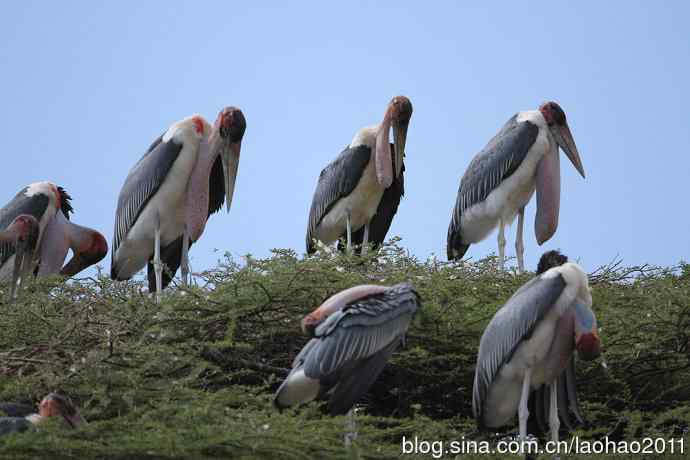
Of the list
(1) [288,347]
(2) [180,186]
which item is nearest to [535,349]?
(1) [288,347]

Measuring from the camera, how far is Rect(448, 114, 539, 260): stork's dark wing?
30.7 feet

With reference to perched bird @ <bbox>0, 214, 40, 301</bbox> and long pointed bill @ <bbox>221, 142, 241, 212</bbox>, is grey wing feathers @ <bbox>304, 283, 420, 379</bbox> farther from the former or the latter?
perched bird @ <bbox>0, 214, 40, 301</bbox>

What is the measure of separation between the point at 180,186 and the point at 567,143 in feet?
9.32

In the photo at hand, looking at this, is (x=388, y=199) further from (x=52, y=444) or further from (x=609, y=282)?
(x=52, y=444)

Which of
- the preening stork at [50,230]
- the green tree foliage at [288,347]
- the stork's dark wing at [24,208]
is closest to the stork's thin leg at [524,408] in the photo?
the green tree foliage at [288,347]

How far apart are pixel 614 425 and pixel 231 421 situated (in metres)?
2.43

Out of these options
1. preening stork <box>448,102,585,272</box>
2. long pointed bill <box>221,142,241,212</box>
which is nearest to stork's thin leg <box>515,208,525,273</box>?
preening stork <box>448,102,585,272</box>

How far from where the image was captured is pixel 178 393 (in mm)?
6062

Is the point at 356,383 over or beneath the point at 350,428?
over

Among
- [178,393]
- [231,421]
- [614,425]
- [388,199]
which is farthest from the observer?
[388,199]

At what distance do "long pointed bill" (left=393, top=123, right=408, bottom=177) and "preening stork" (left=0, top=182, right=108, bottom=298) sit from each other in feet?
7.80

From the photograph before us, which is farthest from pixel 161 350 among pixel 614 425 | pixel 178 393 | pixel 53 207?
pixel 53 207

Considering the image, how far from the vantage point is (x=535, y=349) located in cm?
585

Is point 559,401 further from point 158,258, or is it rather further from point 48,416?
point 158,258
